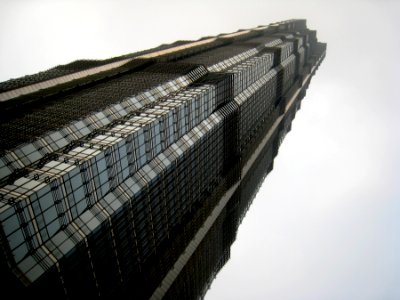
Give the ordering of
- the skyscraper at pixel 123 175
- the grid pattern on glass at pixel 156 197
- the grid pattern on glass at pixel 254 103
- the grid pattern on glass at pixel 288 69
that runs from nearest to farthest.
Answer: the skyscraper at pixel 123 175 → the grid pattern on glass at pixel 156 197 → the grid pattern on glass at pixel 254 103 → the grid pattern on glass at pixel 288 69

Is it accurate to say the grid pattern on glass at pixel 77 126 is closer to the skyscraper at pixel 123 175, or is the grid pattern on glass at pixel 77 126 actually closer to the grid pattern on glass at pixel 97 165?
the skyscraper at pixel 123 175

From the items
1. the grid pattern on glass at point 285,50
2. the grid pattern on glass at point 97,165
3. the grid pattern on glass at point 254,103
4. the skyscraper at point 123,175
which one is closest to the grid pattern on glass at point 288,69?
the grid pattern on glass at point 285,50

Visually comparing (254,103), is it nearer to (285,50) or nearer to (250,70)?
(250,70)

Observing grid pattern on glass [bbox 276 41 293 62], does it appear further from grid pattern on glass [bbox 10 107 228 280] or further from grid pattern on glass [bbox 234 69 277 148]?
grid pattern on glass [bbox 10 107 228 280]

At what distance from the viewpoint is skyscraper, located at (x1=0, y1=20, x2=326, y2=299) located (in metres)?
38.3

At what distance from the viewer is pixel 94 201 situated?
1850 inches

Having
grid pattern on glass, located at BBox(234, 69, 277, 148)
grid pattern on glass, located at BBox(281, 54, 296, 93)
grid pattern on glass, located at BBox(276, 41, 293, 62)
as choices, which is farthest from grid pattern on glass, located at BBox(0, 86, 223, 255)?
grid pattern on glass, located at BBox(281, 54, 296, 93)

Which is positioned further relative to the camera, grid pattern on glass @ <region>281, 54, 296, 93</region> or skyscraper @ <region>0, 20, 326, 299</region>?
grid pattern on glass @ <region>281, 54, 296, 93</region>

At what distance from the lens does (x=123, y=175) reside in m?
53.2

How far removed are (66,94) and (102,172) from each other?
102 ft

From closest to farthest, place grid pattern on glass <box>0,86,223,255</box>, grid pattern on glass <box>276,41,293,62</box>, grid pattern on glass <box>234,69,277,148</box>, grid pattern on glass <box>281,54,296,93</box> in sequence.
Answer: grid pattern on glass <box>0,86,223,255</box>, grid pattern on glass <box>234,69,277,148</box>, grid pattern on glass <box>276,41,293,62</box>, grid pattern on glass <box>281,54,296,93</box>

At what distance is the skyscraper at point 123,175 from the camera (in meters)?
38.3

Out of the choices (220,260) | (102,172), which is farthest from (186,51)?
(102,172)

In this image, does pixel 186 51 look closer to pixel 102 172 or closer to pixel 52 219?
pixel 102 172
